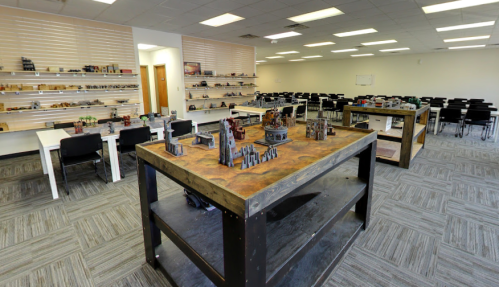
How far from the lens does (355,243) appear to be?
226cm

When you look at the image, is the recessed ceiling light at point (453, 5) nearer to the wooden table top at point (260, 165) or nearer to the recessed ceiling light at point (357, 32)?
the recessed ceiling light at point (357, 32)

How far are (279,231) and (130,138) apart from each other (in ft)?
9.74

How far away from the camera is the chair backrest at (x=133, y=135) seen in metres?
3.62

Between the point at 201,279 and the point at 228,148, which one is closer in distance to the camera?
the point at 228,148

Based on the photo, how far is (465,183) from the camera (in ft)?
11.7

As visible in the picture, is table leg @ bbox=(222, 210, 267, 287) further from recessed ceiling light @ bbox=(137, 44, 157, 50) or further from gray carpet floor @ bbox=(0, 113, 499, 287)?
recessed ceiling light @ bbox=(137, 44, 157, 50)

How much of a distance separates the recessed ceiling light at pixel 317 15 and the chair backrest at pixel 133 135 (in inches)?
160

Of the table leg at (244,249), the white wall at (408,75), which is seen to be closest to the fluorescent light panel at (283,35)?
the table leg at (244,249)

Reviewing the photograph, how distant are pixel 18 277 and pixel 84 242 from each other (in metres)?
0.49

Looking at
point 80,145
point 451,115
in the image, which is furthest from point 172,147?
point 451,115

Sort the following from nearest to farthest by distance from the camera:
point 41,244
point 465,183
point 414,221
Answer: point 41,244, point 414,221, point 465,183

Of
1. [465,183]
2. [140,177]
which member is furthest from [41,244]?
[465,183]

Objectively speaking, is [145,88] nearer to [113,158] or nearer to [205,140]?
[113,158]

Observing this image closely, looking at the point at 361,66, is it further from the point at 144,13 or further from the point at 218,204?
the point at 218,204
